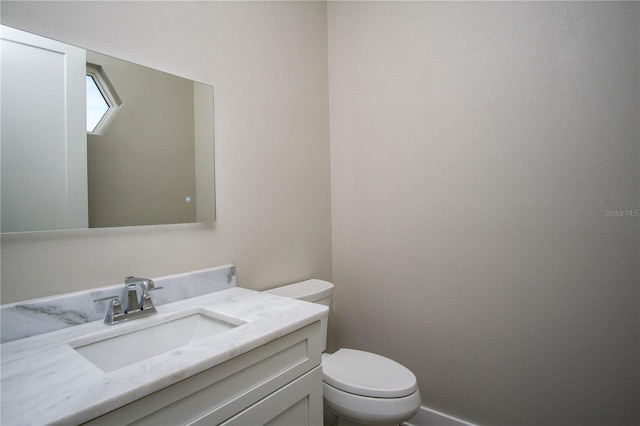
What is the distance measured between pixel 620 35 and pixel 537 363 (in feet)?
4.49

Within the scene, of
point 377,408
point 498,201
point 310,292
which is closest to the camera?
point 377,408

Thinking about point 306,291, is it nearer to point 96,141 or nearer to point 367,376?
point 367,376

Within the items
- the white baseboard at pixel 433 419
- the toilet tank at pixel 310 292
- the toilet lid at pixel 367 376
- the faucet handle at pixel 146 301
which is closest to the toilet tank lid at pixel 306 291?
the toilet tank at pixel 310 292

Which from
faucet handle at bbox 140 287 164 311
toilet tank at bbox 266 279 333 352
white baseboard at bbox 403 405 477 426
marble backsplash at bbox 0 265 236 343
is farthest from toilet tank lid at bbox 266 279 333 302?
white baseboard at bbox 403 405 477 426

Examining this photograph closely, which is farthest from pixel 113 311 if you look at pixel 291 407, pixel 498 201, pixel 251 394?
pixel 498 201

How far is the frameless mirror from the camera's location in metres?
0.87

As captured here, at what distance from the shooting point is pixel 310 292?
158 centimetres

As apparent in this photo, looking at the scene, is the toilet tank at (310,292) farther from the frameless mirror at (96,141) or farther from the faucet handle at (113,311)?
the faucet handle at (113,311)

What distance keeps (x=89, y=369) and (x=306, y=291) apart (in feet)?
3.33

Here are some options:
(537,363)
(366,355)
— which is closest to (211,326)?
(366,355)

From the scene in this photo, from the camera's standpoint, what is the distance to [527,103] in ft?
4.52

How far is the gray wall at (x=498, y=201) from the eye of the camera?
124 cm

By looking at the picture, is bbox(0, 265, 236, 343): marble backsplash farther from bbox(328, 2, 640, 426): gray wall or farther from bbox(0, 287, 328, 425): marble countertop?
bbox(328, 2, 640, 426): gray wall

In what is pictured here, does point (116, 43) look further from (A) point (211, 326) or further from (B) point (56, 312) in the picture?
(A) point (211, 326)
